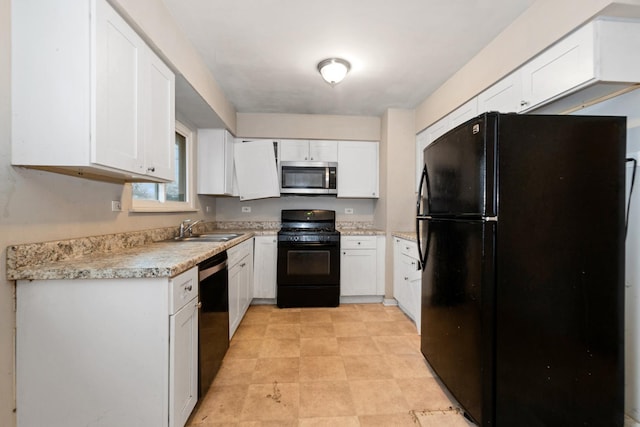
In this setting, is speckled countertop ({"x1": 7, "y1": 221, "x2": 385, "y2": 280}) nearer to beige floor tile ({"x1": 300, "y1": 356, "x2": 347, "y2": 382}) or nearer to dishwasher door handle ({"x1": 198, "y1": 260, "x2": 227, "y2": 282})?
dishwasher door handle ({"x1": 198, "y1": 260, "x2": 227, "y2": 282})

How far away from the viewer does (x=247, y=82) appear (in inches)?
106

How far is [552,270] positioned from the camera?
1315mm

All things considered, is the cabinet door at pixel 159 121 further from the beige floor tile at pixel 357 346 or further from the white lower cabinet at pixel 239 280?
the beige floor tile at pixel 357 346

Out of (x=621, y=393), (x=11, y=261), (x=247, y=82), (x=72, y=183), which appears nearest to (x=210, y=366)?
(x=11, y=261)

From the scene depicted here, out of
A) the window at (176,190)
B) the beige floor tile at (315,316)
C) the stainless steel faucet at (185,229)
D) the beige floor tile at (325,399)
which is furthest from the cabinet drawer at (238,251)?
the beige floor tile at (325,399)

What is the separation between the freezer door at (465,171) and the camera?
1.32 m

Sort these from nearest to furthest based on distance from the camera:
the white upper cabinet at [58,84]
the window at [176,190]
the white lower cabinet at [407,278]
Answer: the white upper cabinet at [58,84]
the window at [176,190]
the white lower cabinet at [407,278]

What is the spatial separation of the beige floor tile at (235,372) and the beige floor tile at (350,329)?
0.87 m

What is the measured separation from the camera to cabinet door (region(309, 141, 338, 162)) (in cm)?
359

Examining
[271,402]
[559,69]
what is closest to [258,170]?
[271,402]

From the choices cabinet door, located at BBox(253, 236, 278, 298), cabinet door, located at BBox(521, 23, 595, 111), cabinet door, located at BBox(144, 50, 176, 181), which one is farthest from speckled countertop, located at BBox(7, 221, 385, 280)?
cabinet door, located at BBox(521, 23, 595, 111)

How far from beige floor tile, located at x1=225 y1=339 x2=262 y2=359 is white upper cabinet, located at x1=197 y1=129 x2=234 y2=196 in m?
1.72

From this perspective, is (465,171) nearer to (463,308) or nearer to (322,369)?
(463,308)

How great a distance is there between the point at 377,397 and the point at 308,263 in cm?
167
